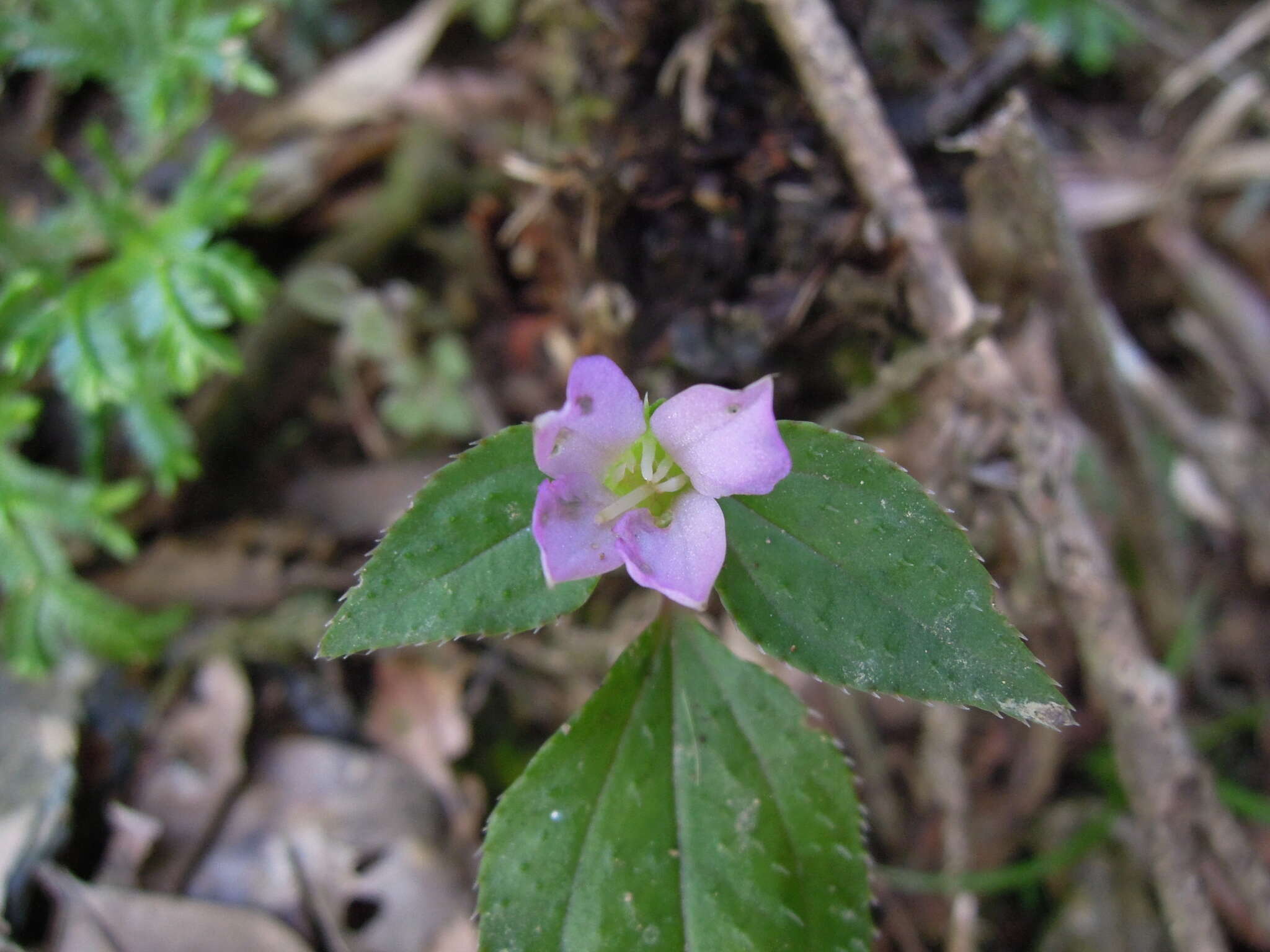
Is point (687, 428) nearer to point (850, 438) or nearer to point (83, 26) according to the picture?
point (850, 438)

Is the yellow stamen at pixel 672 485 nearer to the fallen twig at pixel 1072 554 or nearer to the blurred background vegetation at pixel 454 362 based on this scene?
the blurred background vegetation at pixel 454 362

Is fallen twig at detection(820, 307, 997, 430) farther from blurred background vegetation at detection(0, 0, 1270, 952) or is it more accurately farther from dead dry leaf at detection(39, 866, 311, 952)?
dead dry leaf at detection(39, 866, 311, 952)

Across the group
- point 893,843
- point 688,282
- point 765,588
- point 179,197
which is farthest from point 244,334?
point 893,843

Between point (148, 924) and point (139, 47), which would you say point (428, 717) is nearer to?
point (148, 924)

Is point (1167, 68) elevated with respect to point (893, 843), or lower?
elevated

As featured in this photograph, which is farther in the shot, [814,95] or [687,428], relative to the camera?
[814,95]

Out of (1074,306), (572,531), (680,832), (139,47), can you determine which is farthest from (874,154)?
(139,47)

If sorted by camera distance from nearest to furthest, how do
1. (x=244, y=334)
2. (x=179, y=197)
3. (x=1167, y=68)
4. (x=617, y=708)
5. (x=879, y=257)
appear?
(x=617, y=708) < (x=879, y=257) < (x=179, y=197) < (x=244, y=334) < (x=1167, y=68)

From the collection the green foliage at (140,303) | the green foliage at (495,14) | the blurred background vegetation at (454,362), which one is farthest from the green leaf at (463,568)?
the green foliage at (495,14)
